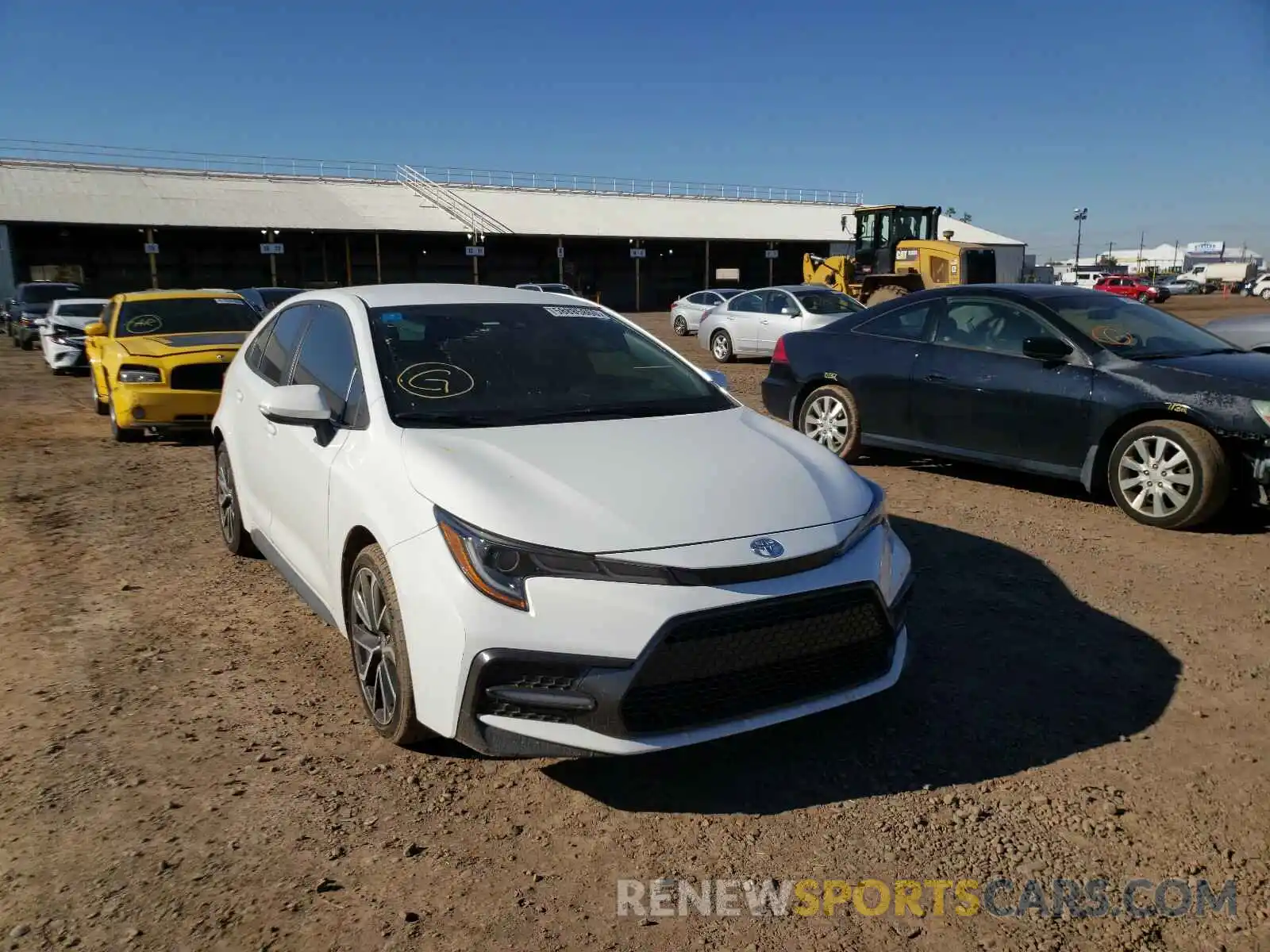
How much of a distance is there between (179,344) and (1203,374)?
892 centimetres

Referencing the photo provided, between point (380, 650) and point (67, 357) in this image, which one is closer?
point (380, 650)

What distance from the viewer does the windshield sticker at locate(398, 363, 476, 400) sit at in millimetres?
3734

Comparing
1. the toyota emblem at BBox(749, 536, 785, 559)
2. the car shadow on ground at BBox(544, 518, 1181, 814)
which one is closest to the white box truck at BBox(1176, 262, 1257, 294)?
the car shadow on ground at BBox(544, 518, 1181, 814)

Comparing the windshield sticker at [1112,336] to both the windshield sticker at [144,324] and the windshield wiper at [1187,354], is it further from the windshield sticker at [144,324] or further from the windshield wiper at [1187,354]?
the windshield sticker at [144,324]

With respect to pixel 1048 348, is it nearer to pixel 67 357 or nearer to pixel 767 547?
pixel 767 547

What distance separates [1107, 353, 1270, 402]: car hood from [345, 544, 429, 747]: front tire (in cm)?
512

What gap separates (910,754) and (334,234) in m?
42.4

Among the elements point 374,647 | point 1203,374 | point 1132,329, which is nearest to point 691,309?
point 1132,329

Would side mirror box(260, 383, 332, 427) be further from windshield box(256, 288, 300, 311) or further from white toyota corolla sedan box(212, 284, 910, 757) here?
windshield box(256, 288, 300, 311)

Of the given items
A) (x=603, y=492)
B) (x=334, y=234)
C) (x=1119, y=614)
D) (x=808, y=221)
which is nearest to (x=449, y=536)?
(x=603, y=492)

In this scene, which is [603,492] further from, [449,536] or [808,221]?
[808,221]

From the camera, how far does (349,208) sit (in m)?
43.1

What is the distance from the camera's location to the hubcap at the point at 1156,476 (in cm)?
594

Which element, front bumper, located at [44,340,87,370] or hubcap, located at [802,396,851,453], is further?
front bumper, located at [44,340,87,370]
